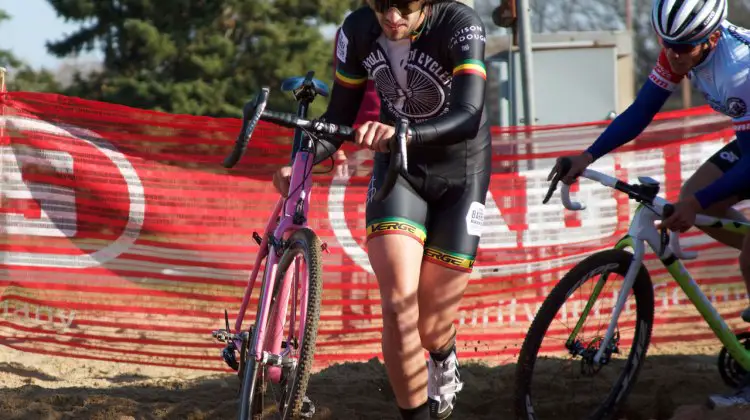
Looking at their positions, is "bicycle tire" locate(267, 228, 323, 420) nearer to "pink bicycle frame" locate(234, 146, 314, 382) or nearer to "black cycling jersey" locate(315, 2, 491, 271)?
"pink bicycle frame" locate(234, 146, 314, 382)

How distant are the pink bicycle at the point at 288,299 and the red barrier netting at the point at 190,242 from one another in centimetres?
242

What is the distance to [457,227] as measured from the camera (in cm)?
449

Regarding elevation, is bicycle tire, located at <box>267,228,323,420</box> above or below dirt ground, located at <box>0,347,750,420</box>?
above

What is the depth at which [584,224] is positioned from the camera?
7.48m

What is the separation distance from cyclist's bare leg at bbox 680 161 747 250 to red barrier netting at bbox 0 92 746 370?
2.12m

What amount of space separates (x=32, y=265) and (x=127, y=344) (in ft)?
2.81

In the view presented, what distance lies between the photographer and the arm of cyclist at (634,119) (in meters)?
5.01

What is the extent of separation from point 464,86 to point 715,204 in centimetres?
171

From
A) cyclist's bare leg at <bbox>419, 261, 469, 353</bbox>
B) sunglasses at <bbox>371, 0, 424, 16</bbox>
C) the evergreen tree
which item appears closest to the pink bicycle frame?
cyclist's bare leg at <bbox>419, 261, 469, 353</bbox>

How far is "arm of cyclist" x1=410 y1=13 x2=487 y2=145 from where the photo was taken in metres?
A: 4.04

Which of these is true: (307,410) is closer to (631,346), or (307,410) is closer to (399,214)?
(399,214)

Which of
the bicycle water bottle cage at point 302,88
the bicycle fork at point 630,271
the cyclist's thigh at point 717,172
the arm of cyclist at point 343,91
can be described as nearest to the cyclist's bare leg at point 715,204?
the cyclist's thigh at point 717,172

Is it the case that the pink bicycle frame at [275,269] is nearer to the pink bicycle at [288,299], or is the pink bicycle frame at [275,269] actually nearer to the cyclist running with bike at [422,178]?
the pink bicycle at [288,299]

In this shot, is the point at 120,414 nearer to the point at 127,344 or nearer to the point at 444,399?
the point at 444,399
